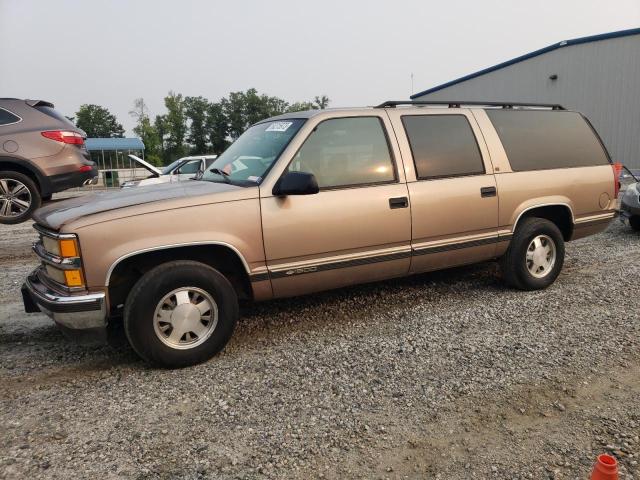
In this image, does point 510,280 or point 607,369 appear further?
point 510,280

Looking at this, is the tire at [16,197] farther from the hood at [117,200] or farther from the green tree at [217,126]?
the green tree at [217,126]

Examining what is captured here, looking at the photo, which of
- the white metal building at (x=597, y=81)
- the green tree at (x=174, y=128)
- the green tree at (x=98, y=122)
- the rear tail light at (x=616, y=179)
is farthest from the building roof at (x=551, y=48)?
the green tree at (x=98, y=122)

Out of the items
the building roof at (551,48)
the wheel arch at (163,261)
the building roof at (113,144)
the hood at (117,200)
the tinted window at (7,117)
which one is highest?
the building roof at (551,48)

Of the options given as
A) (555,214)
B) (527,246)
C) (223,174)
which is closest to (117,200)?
(223,174)

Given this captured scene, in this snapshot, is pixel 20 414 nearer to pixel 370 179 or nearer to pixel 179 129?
pixel 370 179

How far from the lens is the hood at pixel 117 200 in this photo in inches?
131

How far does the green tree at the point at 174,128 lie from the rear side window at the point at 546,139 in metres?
62.2

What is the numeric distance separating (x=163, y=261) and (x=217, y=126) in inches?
2977

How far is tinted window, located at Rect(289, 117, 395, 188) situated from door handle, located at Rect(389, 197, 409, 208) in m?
0.18

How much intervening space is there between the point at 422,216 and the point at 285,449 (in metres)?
2.41

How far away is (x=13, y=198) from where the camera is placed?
7668 mm

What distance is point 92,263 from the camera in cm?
319

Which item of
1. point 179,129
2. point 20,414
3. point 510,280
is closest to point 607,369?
point 510,280

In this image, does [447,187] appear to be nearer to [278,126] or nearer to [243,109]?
[278,126]
